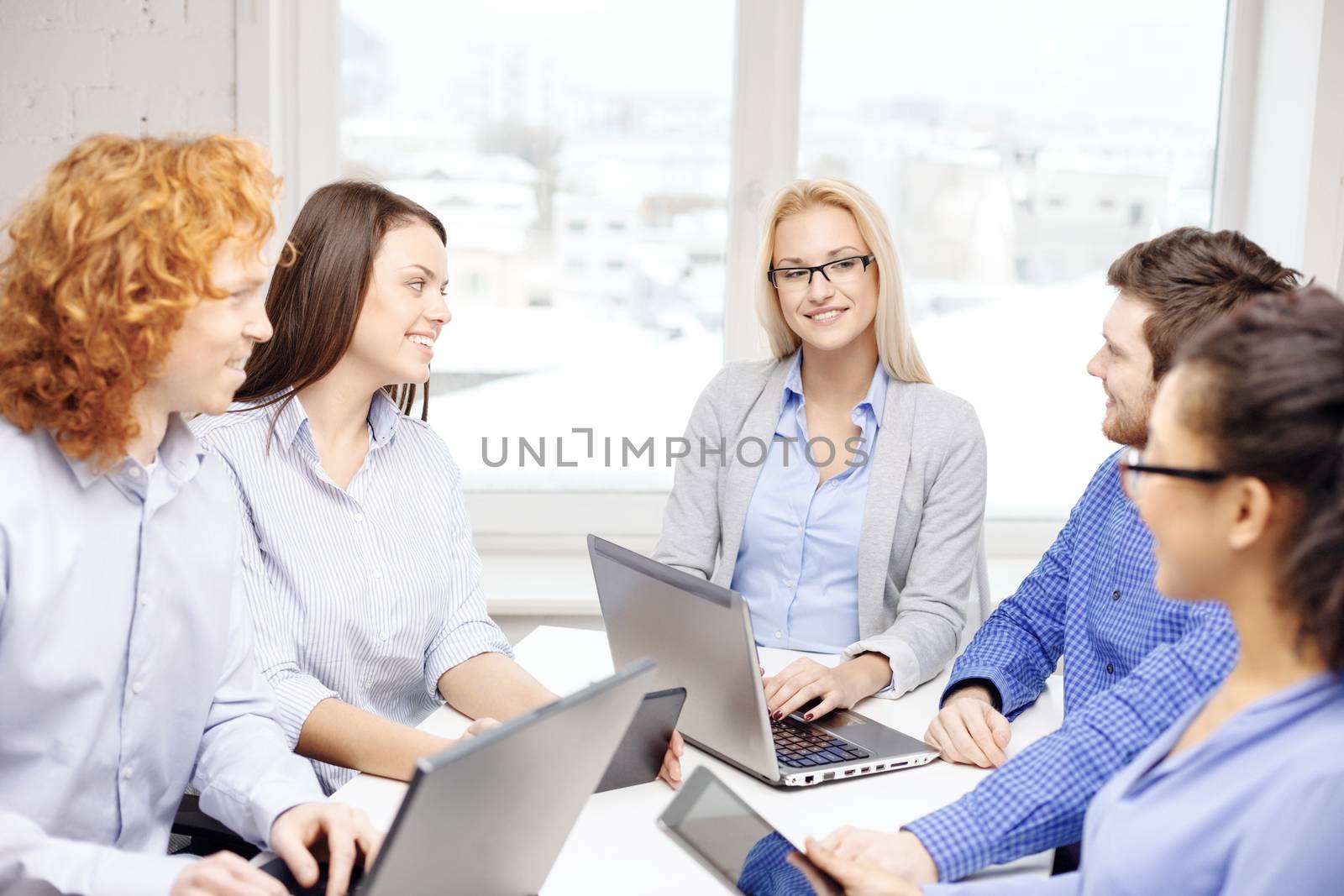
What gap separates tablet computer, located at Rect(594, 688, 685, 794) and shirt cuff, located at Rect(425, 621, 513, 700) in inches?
17.7

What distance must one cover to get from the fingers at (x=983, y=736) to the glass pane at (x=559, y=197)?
1637 millimetres

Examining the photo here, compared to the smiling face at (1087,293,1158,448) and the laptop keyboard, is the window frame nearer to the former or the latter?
the smiling face at (1087,293,1158,448)

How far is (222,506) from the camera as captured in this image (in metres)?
1.41

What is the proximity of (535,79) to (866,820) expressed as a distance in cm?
218

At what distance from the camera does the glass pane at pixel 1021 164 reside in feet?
9.86

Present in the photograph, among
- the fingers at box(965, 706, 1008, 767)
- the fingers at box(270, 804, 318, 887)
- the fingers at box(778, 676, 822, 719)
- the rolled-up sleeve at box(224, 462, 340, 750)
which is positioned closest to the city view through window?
the rolled-up sleeve at box(224, 462, 340, 750)

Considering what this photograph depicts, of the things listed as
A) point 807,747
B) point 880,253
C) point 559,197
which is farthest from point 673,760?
point 559,197

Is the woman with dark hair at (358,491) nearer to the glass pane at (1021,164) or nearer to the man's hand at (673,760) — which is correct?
the man's hand at (673,760)

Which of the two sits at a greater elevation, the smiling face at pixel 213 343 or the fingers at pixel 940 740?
the smiling face at pixel 213 343

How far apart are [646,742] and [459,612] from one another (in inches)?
21.9

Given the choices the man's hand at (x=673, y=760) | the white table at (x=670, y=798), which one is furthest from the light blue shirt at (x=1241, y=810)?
the man's hand at (x=673, y=760)

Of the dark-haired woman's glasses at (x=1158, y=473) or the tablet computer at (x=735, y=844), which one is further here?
the tablet computer at (x=735, y=844)

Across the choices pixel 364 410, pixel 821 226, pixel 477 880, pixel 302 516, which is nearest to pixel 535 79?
pixel 821 226

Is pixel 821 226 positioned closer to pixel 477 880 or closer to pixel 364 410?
pixel 364 410
